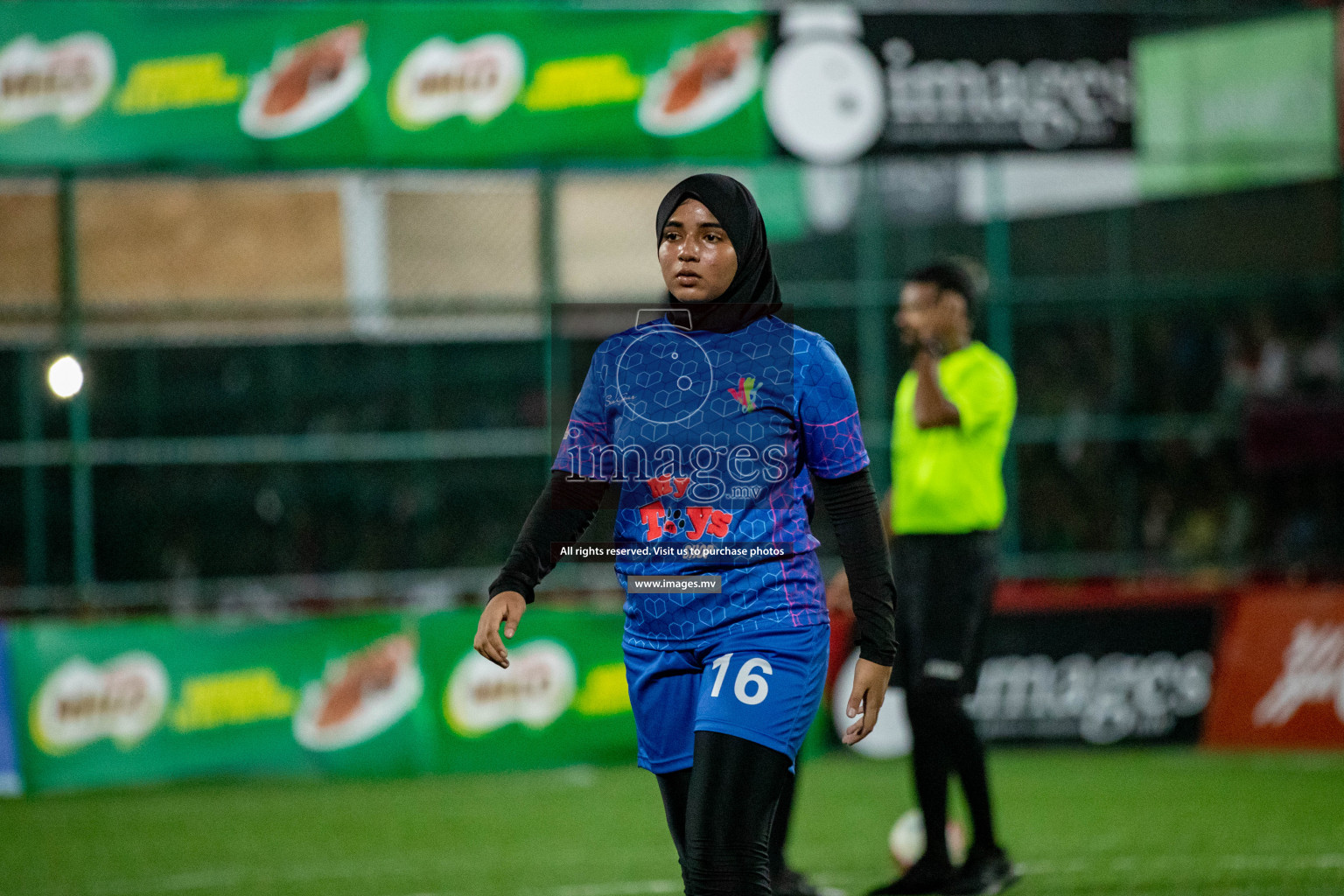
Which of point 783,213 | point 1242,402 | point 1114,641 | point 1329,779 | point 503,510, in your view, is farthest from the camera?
point 783,213

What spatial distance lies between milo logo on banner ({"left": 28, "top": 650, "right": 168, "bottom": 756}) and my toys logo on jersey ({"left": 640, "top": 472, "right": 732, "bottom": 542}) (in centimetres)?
736

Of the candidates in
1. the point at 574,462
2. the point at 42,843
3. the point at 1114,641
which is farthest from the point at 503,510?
the point at 574,462

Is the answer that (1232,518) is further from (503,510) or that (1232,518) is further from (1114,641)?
(503,510)

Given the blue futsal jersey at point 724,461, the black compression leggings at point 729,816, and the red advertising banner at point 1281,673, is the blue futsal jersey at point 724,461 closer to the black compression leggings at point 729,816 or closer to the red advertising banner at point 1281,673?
the black compression leggings at point 729,816

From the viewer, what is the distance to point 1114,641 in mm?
11234

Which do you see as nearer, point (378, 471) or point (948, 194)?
point (378, 471)

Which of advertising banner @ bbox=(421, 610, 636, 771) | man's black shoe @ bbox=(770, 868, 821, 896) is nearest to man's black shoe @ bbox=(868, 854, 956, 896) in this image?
man's black shoe @ bbox=(770, 868, 821, 896)

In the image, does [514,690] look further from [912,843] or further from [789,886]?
[789,886]

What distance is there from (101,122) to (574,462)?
8.31 meters

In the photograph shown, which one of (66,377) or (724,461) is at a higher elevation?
(66,377)

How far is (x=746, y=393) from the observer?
3.88 meters

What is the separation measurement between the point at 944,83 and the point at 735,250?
28.1ft

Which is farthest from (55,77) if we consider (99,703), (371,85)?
(99,703)

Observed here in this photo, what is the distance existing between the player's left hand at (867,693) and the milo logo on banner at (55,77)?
8857 millimetres
